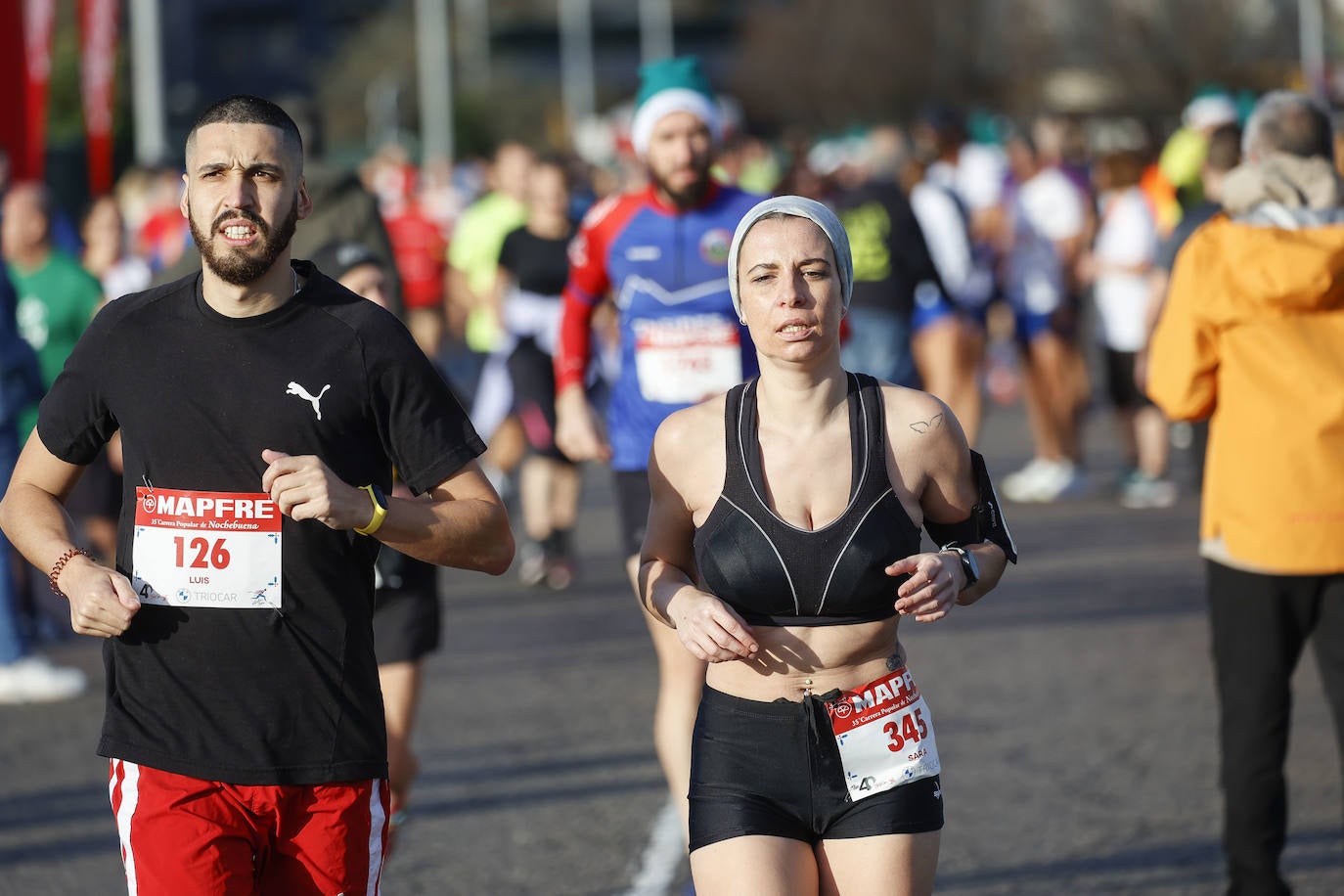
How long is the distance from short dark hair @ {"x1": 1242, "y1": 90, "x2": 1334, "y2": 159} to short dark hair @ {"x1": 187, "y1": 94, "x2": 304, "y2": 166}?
Answer: 289 centimetres

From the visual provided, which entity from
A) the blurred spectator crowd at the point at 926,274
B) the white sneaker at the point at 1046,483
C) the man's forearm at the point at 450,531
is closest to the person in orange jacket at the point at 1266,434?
the blurred spectator crowd at the point at 926,274

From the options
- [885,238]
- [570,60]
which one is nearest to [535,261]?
[885,238]

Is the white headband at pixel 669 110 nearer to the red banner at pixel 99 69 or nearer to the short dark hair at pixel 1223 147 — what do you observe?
the short dark hair at pixel 1223 147

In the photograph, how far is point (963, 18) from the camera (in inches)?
2849

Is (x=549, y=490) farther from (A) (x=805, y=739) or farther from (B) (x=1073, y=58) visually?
(B) (x=1073, y=58)

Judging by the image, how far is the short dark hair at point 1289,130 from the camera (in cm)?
541

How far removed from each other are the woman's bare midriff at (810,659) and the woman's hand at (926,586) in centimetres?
17

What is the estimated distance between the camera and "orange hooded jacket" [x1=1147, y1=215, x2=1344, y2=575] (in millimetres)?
5078

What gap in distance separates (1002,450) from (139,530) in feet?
40.1

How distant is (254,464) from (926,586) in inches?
48.9

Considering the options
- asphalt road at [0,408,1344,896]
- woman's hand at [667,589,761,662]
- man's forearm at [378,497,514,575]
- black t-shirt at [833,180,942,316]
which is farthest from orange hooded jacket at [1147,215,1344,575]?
black t-shirt at [833,180,942,316]

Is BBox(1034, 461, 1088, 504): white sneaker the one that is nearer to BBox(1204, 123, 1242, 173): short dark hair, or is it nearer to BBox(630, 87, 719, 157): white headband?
BBox(1204, 123, 1242, 173): short dark hair

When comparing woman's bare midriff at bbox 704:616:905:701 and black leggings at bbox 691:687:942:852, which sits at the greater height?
woman's bare midriff at bbox 704:616:905:701

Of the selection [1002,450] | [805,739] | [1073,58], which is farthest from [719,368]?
[1073,58]
